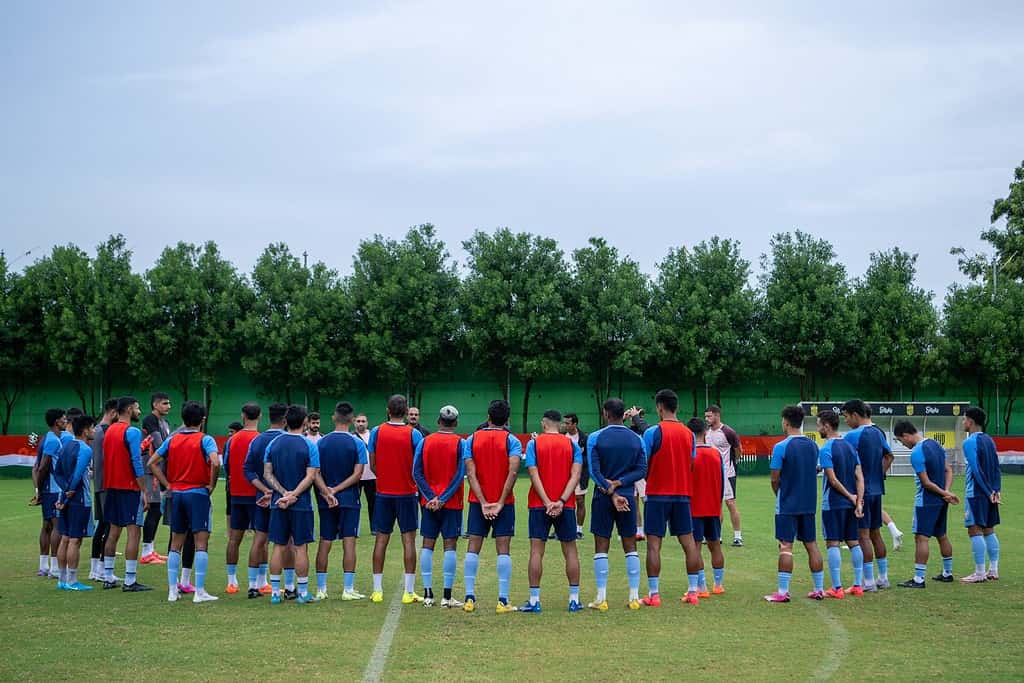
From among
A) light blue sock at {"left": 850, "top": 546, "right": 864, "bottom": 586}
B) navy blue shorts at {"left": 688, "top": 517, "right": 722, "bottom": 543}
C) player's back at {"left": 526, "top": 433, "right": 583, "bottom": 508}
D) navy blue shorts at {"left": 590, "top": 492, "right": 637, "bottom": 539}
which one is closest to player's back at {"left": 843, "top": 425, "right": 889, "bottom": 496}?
light blue sock at {"left": 850, "top": 546, "right": 864, "bottom": 586}

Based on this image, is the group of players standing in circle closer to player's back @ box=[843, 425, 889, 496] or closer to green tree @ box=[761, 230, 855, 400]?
player's back @ box=[843, 425, 889, 496]

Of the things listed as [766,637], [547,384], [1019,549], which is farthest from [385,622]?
[547,384]

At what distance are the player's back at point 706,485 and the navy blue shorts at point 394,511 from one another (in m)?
3.34

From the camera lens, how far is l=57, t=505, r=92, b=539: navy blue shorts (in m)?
12.8

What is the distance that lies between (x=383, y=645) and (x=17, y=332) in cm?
4707

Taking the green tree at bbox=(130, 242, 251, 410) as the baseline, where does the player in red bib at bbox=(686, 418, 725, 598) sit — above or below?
below

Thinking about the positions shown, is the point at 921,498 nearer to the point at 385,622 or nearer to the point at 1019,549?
the point at 1019,549

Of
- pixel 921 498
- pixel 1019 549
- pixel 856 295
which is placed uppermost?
pixel 856 295

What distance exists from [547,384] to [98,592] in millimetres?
41754

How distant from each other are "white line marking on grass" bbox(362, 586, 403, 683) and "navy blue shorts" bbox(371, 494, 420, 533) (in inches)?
35.0

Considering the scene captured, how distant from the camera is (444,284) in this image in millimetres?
51781

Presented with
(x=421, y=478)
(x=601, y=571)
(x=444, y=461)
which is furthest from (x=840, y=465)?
(x=421, y=478)

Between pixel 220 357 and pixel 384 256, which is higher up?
pixel 384 256

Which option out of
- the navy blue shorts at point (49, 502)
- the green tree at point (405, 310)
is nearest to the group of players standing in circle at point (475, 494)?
the navy blue shorts at point (49, 502)
